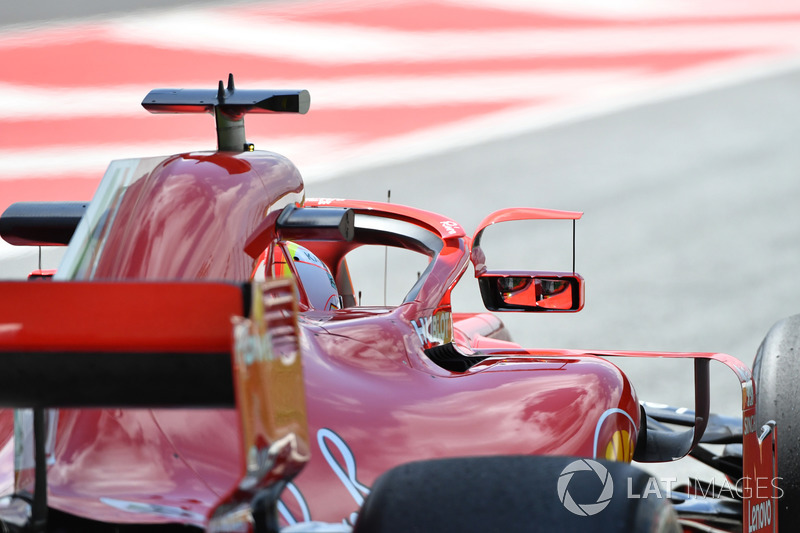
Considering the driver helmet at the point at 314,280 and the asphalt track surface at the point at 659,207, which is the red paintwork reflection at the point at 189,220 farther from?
the asphalt track surface at the point at 659,207

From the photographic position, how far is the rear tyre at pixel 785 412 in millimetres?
2604

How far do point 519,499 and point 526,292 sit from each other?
1772mm

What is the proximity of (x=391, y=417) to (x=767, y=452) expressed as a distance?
3.88 feet

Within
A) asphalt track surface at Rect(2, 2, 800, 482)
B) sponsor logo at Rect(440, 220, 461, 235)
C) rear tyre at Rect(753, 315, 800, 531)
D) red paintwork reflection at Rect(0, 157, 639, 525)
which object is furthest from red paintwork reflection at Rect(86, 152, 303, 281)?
asphalt track surface at Rect(2, 2, 800, 482)

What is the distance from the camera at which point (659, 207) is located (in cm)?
731

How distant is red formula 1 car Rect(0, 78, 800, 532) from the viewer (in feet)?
3.84

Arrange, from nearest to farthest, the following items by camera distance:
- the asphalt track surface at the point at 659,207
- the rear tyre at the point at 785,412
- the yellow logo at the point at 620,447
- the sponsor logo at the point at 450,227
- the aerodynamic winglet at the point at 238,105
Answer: the yellow logo at the point at 620,447
the aerodynamic winglet at the point at 238,105
the rear tyre at the point at 785,412
the sponsor logo at the point at 450,227
the asphalt track surface at the point at 659,207

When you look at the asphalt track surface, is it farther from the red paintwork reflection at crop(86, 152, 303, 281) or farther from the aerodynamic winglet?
the red paintwork reflection at crop(86, 152, 303, 281)

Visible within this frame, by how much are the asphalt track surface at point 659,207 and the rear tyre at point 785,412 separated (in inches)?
79.6

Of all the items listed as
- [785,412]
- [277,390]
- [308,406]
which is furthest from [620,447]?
[277,390]

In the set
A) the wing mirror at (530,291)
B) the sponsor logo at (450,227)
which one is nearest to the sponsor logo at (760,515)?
the wing mirror at (530,291)

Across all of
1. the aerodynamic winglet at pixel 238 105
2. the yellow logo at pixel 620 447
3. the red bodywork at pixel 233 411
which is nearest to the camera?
the red bodywork at pixel 233 411

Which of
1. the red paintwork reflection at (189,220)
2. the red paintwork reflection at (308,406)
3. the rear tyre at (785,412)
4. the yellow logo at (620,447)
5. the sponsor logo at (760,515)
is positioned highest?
→ the red paintwork reflection at (189,220)

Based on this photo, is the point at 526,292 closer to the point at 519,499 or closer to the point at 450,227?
the point at 450,227
